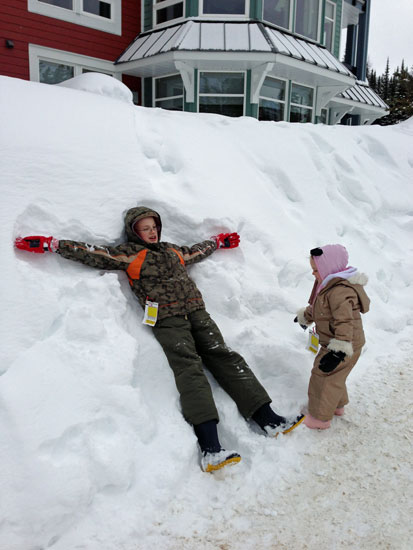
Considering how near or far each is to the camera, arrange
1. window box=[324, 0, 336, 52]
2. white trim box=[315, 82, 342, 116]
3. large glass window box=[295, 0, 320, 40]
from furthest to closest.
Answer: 1. window box=[324, 0, 336, 52]
2. white trim box=[315, 82, 342, 116]
3. large glass window box=[295, 0, 320, 40]

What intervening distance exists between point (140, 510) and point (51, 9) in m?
10.3

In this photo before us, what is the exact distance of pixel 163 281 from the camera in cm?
329

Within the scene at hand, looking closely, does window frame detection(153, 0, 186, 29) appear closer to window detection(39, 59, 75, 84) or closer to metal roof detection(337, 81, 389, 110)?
window detection(39, 59, 75, 84)

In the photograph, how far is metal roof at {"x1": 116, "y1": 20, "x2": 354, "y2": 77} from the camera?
30.2 feet

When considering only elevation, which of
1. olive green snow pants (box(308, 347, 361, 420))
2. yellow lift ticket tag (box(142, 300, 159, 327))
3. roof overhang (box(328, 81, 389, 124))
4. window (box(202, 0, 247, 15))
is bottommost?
olive green snow pants (box(308, 347, 361, 420))

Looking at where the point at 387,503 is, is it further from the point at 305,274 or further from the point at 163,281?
the point at 305,274

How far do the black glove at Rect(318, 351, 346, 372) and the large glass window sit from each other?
1090 centimetres

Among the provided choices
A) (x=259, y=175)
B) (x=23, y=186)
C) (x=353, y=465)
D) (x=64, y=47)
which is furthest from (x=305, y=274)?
(x=64, y=47)

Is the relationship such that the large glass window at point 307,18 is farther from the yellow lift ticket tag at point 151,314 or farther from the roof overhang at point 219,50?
the yellow lift ticket tag at point 151,314

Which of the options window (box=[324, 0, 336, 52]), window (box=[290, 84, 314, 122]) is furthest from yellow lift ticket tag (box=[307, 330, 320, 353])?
window (box=[324, 0, 336, 52])

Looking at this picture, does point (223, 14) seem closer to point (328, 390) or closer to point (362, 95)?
point (362, 95)

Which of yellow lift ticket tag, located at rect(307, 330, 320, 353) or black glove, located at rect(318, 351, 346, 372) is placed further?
yellow lift ticket tag, located at rect(307, 330, 320, 353)

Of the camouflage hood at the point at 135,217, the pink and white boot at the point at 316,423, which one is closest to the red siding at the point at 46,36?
the camouflage hood at the point at 135,217

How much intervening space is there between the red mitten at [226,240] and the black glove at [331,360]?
1.53m
